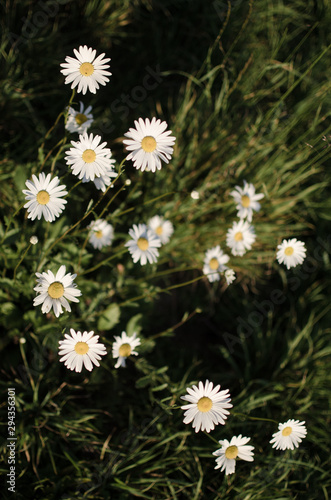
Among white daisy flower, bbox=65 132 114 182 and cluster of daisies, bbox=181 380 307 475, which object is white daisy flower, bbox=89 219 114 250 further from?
cluster of daisies, bbox=181 380 307 475

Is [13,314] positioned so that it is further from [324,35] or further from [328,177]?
[324,35]

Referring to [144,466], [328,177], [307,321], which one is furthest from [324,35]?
[144,466]

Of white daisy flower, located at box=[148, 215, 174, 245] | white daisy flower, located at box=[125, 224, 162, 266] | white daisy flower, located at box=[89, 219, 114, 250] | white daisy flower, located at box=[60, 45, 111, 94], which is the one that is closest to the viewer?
white daisy flower, located at box=[60, 45, 111, 94]

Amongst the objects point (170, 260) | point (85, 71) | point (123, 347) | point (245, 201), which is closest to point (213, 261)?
point (245, 201)

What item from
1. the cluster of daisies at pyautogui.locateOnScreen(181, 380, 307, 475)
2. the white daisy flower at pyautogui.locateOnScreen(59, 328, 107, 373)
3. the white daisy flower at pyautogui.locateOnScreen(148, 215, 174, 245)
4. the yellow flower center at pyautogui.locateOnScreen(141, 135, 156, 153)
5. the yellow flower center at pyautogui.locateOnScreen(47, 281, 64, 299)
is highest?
the white daisy flower at pyautogui.locateOnScreen(148, 215, 174, 245)

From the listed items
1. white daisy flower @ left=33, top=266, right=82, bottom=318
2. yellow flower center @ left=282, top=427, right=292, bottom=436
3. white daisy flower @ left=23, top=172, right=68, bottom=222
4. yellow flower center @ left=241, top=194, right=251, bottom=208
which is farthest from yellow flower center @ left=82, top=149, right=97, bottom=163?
yellow flower center @ left=282, top=427, right=292, bottom=436
